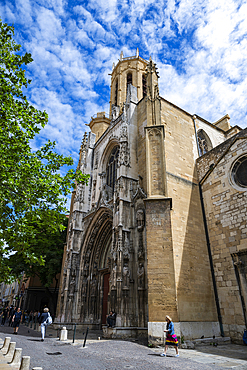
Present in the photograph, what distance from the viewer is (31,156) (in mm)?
7961

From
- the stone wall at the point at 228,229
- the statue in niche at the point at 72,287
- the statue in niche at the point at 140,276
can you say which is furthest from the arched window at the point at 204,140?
the statue in niche at the point at 72,287

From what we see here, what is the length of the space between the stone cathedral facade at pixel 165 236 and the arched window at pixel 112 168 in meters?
0.15

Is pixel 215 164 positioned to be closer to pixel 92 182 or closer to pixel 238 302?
pixel 238 302

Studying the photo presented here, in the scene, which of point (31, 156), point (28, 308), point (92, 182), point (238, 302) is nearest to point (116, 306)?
point (238, 302)

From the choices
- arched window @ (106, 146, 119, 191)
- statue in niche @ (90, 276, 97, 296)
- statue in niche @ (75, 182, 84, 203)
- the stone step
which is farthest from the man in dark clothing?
statue in niche @ (75, 182, 84, 203)

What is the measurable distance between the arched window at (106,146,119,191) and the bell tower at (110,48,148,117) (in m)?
8.92

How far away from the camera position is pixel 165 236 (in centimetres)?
995

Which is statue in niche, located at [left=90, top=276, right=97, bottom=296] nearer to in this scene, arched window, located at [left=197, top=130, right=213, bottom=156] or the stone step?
the stone step

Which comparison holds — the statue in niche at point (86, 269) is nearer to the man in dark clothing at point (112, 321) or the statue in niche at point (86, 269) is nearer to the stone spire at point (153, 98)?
the man in dark clothing at point (112, 321)

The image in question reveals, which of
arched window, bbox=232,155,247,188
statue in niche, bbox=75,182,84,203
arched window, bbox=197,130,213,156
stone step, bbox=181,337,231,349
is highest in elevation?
arched window, bbox=197,130,213,156

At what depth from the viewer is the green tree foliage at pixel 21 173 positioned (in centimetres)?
705

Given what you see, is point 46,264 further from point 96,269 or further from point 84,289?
point 96,269

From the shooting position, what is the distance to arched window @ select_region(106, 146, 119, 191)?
680 inches

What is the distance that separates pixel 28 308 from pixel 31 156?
2497 centimetres
